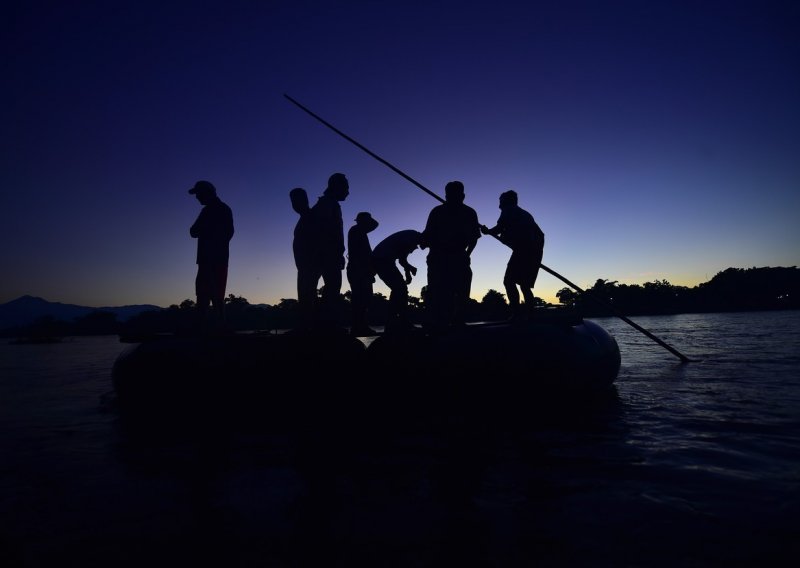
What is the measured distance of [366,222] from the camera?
8.55m

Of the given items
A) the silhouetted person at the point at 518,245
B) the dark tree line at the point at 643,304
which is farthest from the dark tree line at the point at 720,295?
the silhouetted person at the point at 518,245

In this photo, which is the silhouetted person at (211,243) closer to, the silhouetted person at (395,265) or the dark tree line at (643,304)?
the silhouetted person at (395,265)

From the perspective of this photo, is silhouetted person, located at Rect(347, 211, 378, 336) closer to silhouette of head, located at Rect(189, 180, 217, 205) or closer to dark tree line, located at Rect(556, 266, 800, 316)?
silhouette of head, located at Rect(189, 180, 217, 205)

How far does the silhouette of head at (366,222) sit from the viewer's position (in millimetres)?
8516

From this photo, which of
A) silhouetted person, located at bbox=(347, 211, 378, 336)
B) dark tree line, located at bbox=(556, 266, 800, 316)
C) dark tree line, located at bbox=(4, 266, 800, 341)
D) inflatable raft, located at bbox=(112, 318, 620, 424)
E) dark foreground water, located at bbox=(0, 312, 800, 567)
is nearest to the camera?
dark foreground water, located at bbox=(0, 312, 800, 567)

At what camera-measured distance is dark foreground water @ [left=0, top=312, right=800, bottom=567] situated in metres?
2.30

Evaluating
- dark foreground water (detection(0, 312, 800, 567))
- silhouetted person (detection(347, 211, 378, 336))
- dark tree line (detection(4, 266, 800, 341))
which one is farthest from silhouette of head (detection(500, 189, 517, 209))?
dark tree line (detection(4, 266, 800, 341))

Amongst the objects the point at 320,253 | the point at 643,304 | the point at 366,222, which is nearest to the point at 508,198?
the point at 366,222

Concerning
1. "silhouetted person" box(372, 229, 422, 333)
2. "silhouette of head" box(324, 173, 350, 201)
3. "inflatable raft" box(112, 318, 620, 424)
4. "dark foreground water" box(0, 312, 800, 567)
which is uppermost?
"silhouette of head" box(324, 173, 350, 201)

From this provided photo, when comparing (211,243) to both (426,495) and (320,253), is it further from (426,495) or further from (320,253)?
(426,495)

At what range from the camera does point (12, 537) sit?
103 inches

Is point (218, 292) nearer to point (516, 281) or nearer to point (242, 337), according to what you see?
point (242, 337)

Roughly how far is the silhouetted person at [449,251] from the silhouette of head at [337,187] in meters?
1.67

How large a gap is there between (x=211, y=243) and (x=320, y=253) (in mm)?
1922
